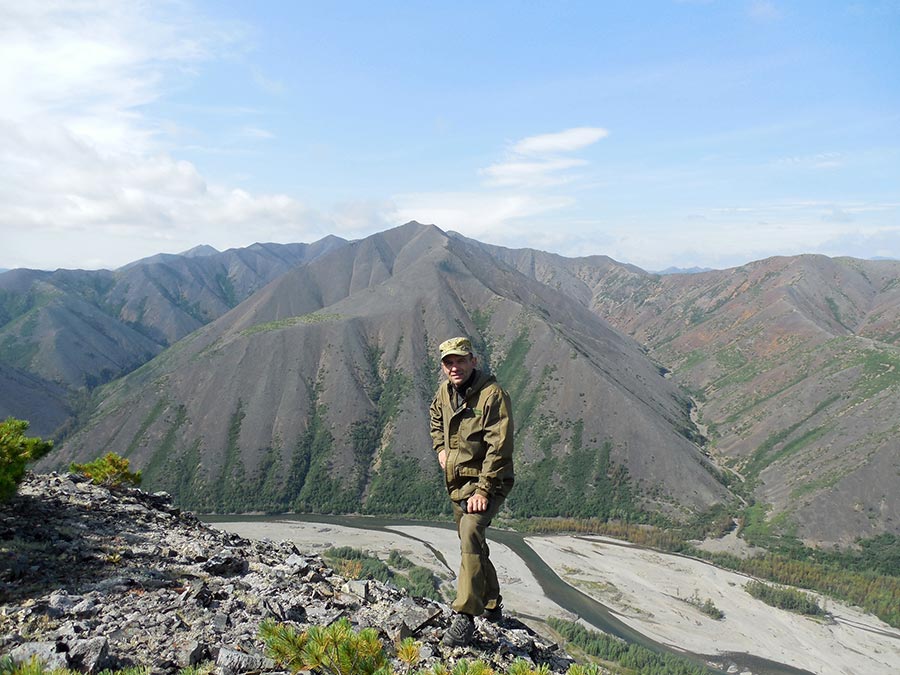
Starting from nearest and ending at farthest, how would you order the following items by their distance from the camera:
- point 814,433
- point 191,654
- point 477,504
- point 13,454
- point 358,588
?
point 191,654 → point 477,504 → point 358,588 → point 13,454 → point 814,433

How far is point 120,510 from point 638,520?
122 m

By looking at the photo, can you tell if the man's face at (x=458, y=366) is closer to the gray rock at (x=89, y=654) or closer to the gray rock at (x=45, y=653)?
the gray rock at (x=89, y=654)

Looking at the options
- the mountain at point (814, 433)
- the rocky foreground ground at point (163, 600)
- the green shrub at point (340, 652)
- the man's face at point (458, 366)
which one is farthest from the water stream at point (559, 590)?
the green shrub at point (340, 652)

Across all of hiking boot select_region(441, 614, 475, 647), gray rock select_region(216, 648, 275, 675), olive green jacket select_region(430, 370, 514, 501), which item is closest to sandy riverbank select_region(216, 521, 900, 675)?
Answer: hiking boot select_region(441, 614, 475, 647)

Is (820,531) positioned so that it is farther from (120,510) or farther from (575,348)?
(120,510)

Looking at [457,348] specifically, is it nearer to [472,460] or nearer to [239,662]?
[472,460]

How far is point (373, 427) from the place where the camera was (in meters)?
152

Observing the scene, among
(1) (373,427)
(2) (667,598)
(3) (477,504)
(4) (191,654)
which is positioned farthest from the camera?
(1) (373,427)

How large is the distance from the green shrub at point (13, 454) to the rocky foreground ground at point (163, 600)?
0.71 metres

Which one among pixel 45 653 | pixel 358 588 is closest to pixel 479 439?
pixel 358 588

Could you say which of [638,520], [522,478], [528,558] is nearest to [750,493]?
[638,520]

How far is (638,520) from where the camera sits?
119000 mm

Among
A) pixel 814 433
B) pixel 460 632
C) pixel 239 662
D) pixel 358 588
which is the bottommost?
pixel 814 433

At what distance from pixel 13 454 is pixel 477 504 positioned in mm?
12829
